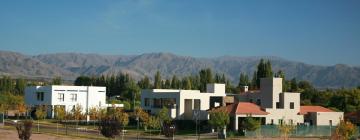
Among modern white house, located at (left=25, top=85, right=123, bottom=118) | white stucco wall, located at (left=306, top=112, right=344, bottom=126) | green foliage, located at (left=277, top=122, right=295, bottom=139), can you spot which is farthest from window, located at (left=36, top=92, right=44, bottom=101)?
green foliage, located at (left=277, top=122, right=295, bottom=139)

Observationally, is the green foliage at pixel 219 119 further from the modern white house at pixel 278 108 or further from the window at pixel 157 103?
the window at pixel 157 103

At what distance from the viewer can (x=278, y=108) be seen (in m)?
97.4

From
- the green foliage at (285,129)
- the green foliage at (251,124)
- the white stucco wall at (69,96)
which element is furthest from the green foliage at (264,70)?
the green foliage at (285,129)

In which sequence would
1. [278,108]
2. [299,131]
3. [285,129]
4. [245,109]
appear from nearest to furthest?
1. [285,129]
2. [299,131]
3. [245,109]
4. [278,108]

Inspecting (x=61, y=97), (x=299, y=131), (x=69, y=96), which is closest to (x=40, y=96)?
(x=61, y=97)

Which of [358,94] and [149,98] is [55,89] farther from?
[358,94]

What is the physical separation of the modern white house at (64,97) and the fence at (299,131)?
1954 inches

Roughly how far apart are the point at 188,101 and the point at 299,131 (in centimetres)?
2296

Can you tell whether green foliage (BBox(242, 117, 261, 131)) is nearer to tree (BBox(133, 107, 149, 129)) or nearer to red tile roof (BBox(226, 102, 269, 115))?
red tile roof (BBox(226, 102, 269, 115))

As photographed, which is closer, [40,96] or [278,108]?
[278,108]

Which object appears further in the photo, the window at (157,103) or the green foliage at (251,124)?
the window at (157,103)

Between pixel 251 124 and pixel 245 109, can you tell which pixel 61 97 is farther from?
pixel 251 124

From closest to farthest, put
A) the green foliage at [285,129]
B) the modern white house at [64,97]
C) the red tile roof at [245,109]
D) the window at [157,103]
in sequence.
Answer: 1. the green foliage at [285,129]
2. the red tile roof at [245,109]
3. the window at [157,103]
4. the modern white house at [64,97]

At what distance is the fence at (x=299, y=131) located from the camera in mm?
87062
